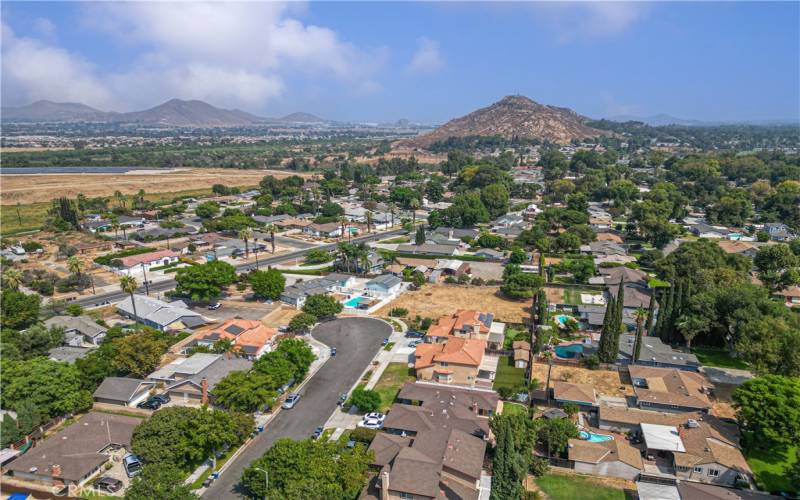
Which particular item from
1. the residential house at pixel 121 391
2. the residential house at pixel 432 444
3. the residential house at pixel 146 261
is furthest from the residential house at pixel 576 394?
the residential house at pixel 146 261

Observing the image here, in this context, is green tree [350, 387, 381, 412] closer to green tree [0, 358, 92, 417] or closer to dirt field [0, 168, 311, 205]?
green tree [0, 358, 92, 417]

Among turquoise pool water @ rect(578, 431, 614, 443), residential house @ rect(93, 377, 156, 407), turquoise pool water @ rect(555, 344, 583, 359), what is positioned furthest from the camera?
turquoise pool water @ rect(555, 344, 583, 359)

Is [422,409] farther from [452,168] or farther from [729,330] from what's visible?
[452,168]

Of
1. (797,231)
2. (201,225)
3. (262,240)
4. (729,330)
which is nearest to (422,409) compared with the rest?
(729,330)

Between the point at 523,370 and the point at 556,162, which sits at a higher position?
the point at 556,162

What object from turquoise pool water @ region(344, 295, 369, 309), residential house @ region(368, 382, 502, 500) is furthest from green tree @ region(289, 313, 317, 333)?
residential house @ region(368, 382, 502, 500)

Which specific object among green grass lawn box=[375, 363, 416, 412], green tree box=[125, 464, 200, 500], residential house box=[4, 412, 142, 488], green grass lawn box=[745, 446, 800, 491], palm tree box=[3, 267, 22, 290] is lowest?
green grass lawn box=[375, 363, 416, 412]
